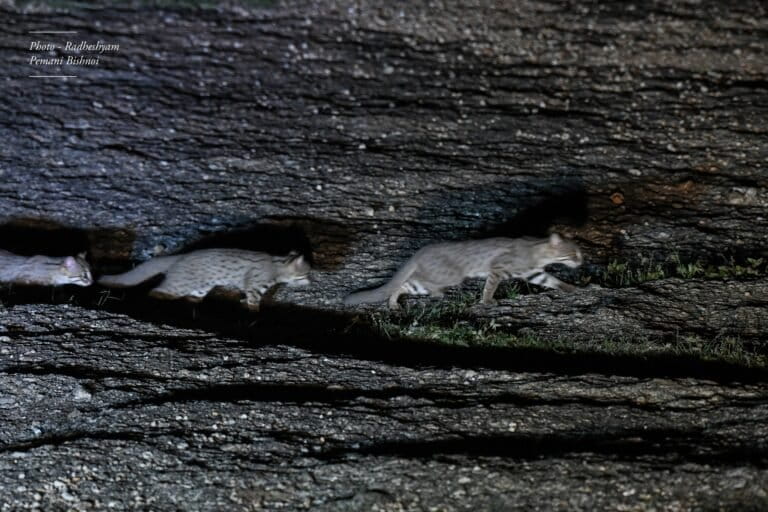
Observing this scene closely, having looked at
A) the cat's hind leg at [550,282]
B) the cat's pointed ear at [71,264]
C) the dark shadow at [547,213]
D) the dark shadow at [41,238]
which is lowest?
the dark shadow at [41,238]

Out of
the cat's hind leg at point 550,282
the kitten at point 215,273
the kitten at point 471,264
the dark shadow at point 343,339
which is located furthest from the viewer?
the kitten at point 215,273

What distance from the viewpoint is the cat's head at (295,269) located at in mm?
7980

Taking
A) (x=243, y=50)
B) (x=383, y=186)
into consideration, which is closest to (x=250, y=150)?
(x=383, y=186)

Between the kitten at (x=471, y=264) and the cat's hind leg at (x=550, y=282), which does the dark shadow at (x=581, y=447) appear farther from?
the cat's hind leg at (x=550, y=282)

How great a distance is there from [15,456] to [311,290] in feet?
9.39

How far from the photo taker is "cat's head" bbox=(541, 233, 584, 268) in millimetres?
7691

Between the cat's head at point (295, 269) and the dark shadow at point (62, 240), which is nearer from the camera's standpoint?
the cat's head at point (295, 269)

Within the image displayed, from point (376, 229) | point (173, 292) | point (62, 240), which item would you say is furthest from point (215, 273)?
point (62, 240)

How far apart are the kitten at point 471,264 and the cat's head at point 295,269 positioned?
1.78 ft

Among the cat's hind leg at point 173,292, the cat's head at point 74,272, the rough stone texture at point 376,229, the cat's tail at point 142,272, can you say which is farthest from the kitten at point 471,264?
the cat's head at point 74,272

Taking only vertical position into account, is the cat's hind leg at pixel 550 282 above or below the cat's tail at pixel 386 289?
above

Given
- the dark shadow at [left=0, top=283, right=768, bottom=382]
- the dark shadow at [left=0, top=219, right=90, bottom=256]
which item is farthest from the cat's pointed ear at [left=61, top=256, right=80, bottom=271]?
the dark shadow at [left=0, top=219, right=90, bottom=256]

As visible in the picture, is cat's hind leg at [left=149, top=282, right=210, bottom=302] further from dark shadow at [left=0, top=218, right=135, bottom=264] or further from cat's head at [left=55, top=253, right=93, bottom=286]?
dark shadow at [left=0, top=218, right=135, bottom=264]

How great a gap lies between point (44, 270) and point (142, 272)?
79 centimetres
